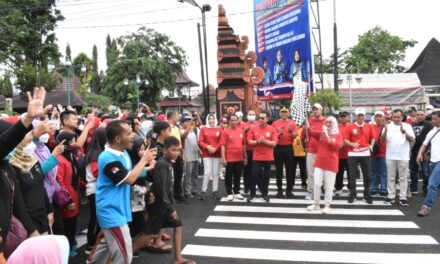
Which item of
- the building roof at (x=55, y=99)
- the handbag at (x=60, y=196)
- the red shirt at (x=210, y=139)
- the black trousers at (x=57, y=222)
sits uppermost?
the building roof at (x=55, y=99)

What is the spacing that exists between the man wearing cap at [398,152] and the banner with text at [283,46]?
9663 millimetres

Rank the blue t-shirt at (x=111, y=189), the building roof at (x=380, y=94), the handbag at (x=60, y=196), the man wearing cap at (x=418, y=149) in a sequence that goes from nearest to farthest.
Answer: the blue t-shirt at (x=111, y=189) → the handbag at (x=60, y=196) → the man wearing cap at (x=418, y=149) → the building roof at (x=380, y=94)

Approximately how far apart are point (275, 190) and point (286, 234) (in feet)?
11.6

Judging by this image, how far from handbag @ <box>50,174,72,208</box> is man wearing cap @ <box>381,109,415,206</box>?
6218 mm

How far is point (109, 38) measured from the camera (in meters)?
104

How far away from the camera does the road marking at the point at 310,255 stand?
4.89 m

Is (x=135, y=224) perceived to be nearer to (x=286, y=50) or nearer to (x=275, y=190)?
(x=275, y=190)

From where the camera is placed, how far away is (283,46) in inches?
908

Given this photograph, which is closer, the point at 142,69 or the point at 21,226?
the point at 21,226

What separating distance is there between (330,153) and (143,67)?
104 feet

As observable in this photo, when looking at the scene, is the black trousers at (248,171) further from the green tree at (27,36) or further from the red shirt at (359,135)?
the green tree at (27,36)

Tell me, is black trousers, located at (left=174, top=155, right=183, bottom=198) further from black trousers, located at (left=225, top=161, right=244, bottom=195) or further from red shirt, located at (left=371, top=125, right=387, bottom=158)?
red shirt, located at (left=371, top=125, right=387, bottom=158)

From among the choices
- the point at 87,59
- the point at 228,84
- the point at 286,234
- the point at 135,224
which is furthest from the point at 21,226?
the point at 87,59

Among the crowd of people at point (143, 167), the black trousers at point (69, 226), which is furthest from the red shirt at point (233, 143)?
the black trousers at point (69, 226)
